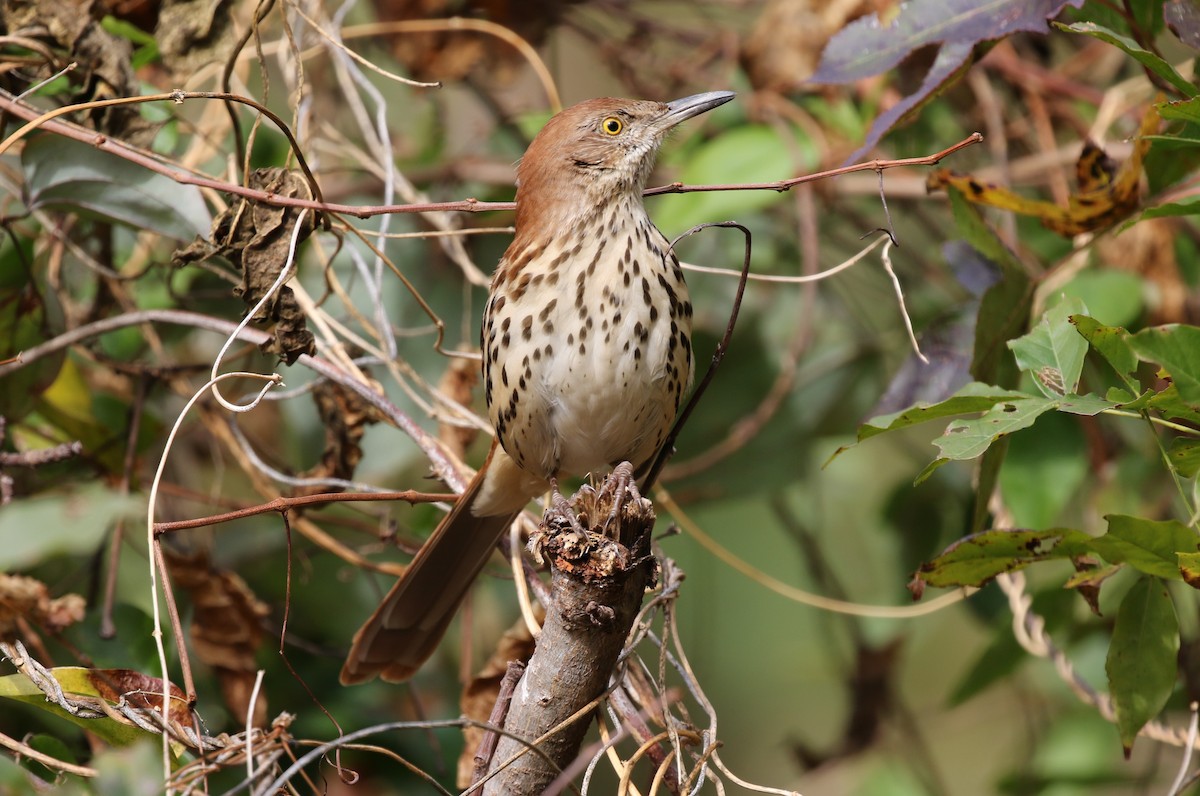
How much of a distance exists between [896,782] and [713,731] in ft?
7.58

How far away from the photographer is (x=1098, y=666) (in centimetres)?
362

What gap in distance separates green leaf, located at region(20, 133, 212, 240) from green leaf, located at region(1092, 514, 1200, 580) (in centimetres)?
189

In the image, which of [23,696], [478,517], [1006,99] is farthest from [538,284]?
[1006,99]

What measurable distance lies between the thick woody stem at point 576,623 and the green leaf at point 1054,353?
0.69m

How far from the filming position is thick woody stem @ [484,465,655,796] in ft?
6.46

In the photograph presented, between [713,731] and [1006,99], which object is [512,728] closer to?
[713,731]

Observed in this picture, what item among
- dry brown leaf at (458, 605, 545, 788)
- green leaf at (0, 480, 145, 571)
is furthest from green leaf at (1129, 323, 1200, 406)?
green leaf at (0, 480, 145, 571)

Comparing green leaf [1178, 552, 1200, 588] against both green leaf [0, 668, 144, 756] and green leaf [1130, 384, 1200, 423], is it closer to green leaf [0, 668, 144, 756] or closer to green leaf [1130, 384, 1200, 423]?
green leaf [1130, 384, 1200, 423]

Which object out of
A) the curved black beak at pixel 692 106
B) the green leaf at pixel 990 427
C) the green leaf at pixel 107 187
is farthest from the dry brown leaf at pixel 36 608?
the green leaf at pixel 990 427

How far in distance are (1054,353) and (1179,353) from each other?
20 centimetres

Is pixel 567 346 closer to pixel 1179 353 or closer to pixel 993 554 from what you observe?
pixel 993 554

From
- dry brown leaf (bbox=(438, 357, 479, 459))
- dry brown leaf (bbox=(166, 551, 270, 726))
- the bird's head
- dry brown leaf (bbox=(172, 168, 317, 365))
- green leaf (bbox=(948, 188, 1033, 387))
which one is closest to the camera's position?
dry brown leaf (bbox=(172, 168, 317, 365))

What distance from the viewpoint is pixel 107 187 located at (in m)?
2.65

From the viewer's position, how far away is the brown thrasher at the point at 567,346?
2.62 m
